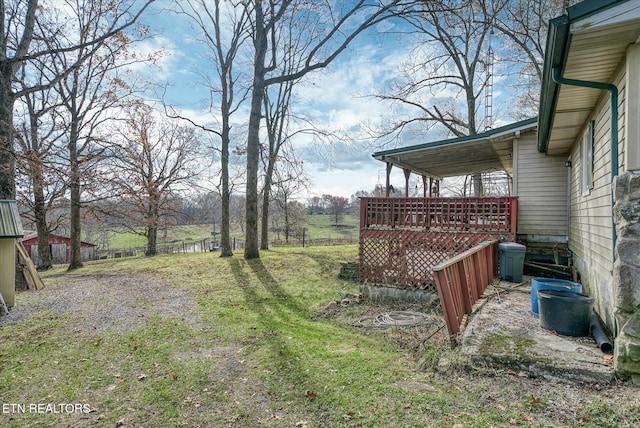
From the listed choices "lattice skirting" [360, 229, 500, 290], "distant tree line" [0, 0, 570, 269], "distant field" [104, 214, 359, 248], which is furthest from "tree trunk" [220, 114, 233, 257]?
"distant field" [104, 214, 359, 248]

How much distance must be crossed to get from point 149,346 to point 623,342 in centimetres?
526

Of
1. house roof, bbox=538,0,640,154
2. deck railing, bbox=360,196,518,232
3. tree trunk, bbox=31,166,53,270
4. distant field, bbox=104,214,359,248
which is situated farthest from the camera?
distant field, bbox=104,214,359,248

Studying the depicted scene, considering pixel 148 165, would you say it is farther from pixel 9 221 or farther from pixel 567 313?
pixel 567 313

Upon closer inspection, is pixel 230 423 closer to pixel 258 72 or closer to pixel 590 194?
pixel 590 194

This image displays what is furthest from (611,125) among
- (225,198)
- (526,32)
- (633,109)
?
(225,198)

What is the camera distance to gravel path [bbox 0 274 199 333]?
219 inches

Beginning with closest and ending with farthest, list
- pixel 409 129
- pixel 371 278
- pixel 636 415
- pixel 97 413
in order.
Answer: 1. pixel 636 415
2. pixel 97 413
3. pixel 371 278
4. pixel 409 129

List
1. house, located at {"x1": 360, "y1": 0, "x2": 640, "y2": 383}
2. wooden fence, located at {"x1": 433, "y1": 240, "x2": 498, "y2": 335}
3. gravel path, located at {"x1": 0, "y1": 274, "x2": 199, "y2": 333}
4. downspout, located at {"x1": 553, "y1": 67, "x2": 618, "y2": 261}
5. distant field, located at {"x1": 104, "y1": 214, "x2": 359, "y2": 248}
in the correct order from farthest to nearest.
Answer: distant field, located at {"x1": 104, "y1": 214, "x2": 359, "y2": 248}, gravel path, located at {"x1": 0, "y1": 274, "x2": 199, "y2": 333}, wooden fence, located at {"x1": 433, "y1": 240, "x2": 498, "y2": 335}, downspout, located at {"x1": 553, "y1": 67, "x2": 618, "y2": 261}, house, located at {"x1": 360, "y1": 0, "x2": 640, "y2": 383}

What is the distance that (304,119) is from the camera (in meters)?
16.7

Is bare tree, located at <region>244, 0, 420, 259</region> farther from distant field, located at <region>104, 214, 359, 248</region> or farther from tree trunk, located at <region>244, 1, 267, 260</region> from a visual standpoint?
distant field, located at <region>104, 214, 359, 248</region>

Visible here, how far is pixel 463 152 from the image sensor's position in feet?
33.6

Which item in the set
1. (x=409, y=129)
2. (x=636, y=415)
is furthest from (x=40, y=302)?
(x=409, y=129)

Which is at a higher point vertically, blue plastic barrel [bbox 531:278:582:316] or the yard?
blue plastic barrel [bbox 531:278:582:316]

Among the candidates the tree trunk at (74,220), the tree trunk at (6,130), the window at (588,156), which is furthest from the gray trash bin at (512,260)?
the tree trunk at (74,220)
